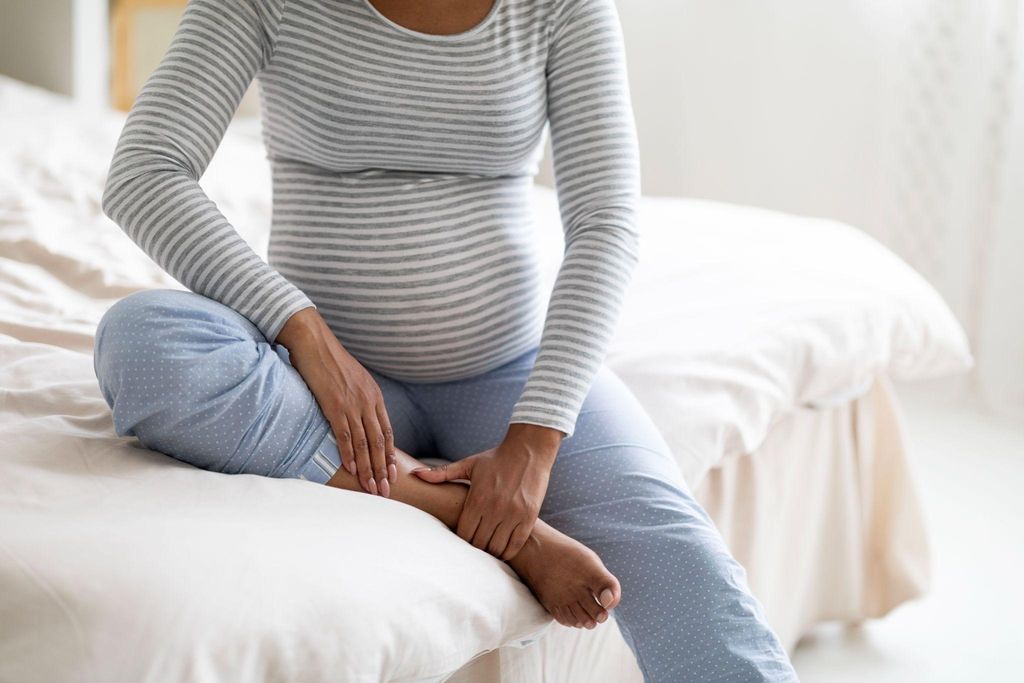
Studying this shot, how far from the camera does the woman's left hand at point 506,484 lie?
841mm

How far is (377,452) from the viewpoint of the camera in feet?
2.84

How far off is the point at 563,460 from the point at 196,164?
0.41 metres

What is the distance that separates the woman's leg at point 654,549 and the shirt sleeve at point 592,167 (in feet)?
0.28

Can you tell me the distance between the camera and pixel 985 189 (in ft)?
8.16

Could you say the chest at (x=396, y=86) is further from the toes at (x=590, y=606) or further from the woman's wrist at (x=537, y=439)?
the toes at (x=590, y=606)

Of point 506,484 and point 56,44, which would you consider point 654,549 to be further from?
point 56,44

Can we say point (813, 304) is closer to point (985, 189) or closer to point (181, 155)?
point (181, 155)

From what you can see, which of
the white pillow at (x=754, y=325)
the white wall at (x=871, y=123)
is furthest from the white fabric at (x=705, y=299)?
the white wall at (x=871, y=123)

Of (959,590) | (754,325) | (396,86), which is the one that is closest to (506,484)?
(396,86)

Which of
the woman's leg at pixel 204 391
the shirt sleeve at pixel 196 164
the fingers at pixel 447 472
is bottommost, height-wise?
the fingers at pixel 447 472

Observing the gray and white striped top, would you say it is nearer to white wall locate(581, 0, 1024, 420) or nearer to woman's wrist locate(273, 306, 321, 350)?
woman's wrist locate(273, 306, 321, 350)

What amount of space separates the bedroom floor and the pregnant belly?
29.7 inches

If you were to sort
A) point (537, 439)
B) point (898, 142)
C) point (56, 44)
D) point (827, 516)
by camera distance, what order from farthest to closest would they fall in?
point (56, 44) → point (898, 142) → point (827, 516) → point (537, 439)

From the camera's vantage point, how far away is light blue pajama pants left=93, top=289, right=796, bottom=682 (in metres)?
0.80
